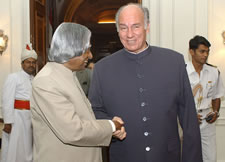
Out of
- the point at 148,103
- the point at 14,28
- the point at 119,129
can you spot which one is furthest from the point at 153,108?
the point at 14,28

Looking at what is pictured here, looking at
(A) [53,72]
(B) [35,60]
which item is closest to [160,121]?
(A) [53,72]

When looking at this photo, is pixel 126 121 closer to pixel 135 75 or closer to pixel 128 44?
pixel 135 75

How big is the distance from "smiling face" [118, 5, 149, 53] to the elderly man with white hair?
248 millimetres

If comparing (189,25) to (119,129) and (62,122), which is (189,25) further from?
(62,122)

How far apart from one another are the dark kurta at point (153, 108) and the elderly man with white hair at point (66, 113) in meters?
0.12

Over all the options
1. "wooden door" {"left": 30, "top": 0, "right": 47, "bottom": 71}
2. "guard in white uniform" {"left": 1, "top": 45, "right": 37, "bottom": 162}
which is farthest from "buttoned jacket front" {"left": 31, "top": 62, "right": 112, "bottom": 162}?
"wooden door" {"left": 30, "top": 0, "right": 47, "bottom": 71}

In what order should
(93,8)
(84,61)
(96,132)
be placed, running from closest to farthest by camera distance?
(96,132) < (84,61) < (93,8)

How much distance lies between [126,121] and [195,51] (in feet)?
6.92

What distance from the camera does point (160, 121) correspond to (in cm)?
198

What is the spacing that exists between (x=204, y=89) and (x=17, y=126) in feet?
9.43

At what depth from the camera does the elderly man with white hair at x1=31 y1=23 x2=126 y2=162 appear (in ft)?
5.46

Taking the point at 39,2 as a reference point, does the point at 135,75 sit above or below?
below

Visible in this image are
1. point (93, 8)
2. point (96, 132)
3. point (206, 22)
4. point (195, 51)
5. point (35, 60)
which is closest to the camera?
point (96, 132)

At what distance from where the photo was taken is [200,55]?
12.3 ft
